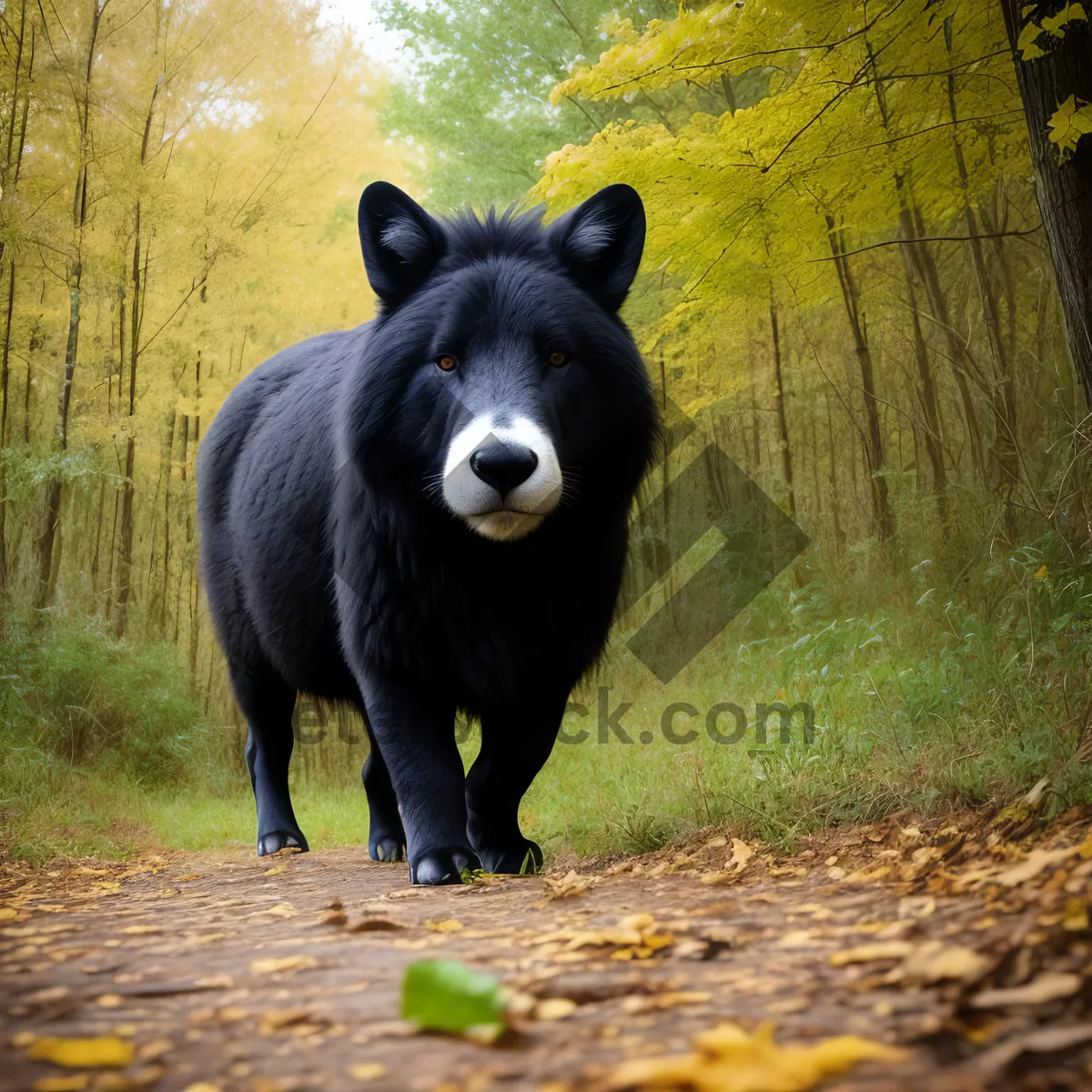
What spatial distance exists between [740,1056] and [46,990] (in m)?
1.25

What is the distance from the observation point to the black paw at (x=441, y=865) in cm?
317

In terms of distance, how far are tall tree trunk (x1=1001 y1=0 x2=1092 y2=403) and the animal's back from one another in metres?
2.84

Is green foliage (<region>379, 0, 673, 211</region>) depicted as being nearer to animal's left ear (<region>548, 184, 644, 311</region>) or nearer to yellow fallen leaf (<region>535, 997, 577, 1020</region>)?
animal's left ear (<region>548, 184, 644, 311</region>)

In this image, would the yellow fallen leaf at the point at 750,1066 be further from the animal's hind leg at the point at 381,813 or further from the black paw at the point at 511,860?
the animal's hind leg at the point at 381,813

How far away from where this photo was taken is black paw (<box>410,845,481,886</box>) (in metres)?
3.17

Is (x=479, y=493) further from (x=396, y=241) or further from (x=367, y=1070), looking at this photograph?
(x=367, y=1070)

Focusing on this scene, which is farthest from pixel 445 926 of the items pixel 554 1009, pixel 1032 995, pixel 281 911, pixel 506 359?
pixel 506 359

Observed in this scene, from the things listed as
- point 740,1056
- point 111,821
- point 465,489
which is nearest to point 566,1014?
point 740,1056

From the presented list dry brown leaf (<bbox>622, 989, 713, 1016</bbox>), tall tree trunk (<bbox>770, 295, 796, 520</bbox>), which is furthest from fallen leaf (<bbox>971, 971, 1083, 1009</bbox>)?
tall tree trunk (<bbox>770, 295, 796, 520</bbox>)

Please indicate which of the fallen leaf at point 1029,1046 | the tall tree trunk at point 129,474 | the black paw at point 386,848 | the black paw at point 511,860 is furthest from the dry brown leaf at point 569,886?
the tall tree trunk at point 129,474

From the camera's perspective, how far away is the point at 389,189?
353cm

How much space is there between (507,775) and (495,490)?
4.39 feet

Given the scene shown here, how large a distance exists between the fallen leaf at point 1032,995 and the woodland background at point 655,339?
1335 mm

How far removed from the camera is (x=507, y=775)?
369 cm
